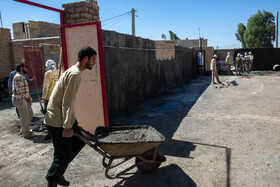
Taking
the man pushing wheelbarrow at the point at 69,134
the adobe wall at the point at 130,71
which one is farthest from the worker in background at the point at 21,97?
the man pushing wheelbarrow at the point at 69,134

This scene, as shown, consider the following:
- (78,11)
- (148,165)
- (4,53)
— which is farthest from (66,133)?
(4,53)

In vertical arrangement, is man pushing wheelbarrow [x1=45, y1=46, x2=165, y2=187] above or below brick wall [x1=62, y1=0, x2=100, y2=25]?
below

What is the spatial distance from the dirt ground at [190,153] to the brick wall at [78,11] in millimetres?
2722

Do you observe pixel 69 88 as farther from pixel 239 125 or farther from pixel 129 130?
pixel 239 125

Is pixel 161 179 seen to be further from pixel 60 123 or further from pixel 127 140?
pixel 60 123

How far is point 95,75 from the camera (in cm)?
500

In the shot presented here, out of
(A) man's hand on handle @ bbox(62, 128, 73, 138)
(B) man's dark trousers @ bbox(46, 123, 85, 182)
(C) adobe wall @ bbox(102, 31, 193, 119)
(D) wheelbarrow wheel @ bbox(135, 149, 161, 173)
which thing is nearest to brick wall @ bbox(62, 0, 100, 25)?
(C) adobe wall @ bbox(102, 31, 193, 119)

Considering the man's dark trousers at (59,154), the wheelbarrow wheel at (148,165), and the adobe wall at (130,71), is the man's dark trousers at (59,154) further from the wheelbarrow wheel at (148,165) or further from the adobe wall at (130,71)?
the adobe wall at (130,71)

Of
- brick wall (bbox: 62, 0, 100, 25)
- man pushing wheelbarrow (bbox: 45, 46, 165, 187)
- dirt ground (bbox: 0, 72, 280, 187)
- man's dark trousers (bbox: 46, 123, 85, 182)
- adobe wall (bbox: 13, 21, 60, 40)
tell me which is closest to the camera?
man pushing wheelbarrow (bbox: 45, 46, 165, 187)

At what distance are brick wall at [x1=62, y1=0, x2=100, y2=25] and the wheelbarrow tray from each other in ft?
9.59

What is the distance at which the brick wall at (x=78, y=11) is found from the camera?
5.33 meters

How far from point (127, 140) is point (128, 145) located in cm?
31

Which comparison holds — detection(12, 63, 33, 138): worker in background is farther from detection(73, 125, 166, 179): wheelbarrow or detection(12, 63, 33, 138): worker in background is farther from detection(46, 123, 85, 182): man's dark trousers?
detection(46, 123, 85, 182): man's dark trousers

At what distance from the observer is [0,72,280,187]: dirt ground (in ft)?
11.3
